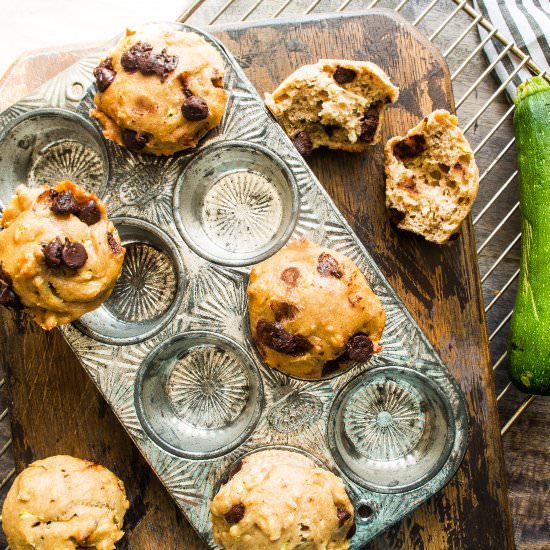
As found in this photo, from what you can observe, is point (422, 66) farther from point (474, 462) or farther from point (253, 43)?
point (474, 462)

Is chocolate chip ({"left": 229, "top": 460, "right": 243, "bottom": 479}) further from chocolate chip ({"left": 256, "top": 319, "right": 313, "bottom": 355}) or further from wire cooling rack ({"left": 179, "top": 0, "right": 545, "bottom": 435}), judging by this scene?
wire cooling rack ({"left": 179, "top": 0, "right": 545, "bottom": 435})

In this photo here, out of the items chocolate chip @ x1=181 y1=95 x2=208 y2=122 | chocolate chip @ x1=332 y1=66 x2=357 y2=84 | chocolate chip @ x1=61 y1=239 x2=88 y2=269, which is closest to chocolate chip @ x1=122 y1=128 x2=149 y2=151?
chocolate chip @ x1=181 y1=95 x2=208 y2=122

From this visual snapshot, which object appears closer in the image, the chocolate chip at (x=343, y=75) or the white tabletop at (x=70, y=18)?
the chocolate chip at (x=343, y=75)

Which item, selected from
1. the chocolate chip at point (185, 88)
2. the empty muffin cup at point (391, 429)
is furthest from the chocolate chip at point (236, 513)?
the chocolate chip at point (185, 88)

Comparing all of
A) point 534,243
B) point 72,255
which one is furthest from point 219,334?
point 534,243

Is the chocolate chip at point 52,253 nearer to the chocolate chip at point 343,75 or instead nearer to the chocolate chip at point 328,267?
the chocolate chip at point 328,267
